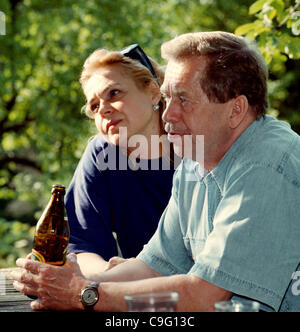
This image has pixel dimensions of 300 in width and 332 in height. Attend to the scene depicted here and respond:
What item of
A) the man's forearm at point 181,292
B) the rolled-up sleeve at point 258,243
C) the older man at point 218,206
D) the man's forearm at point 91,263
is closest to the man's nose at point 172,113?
the older man at point 218,206

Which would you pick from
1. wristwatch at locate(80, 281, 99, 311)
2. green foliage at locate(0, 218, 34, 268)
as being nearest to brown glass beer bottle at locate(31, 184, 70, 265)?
wristwatch at locate(80, 281, 99, 311)

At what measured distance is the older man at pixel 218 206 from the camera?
1589mm

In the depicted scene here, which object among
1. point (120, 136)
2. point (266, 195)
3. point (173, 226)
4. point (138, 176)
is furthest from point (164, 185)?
point (266, 195)

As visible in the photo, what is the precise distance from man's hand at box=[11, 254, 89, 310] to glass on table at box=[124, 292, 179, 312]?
0.51 m

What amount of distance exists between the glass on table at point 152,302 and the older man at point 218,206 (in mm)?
362

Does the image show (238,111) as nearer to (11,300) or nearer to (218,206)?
(218,206)

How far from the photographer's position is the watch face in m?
1.68

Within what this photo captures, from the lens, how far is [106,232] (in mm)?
2789

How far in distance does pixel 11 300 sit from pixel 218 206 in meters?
0.91

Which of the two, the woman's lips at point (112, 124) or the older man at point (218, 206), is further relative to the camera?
the woman's lips at point (112, 124)

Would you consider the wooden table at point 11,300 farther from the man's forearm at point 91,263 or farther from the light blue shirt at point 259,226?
the light blue shirt at point 259,226

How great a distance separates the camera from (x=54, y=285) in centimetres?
177

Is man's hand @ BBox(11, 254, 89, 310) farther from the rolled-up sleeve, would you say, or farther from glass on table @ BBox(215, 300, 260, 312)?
glass on table @ BBox(215, 300, 260, 312)

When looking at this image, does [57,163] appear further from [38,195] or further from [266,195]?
[266,195]
